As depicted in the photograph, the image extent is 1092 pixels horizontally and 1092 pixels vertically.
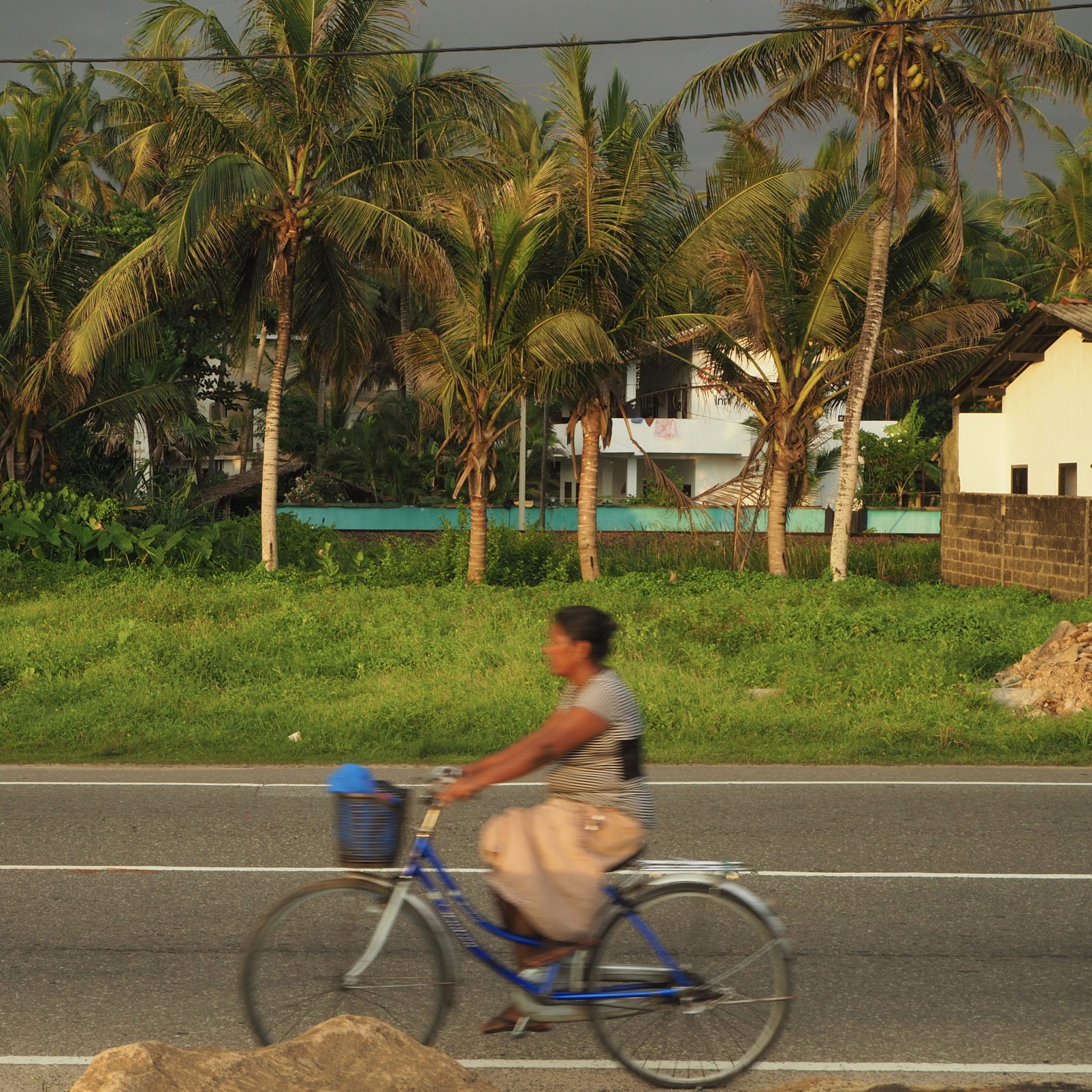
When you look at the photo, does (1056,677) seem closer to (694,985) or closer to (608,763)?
(694,985)

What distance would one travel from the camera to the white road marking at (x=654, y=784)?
9.88 m

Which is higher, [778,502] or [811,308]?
[811,308]

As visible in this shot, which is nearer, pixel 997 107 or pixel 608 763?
pixel 608 763

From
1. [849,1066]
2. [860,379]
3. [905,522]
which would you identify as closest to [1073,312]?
[860,379]

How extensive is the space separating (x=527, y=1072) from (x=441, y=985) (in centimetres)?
49

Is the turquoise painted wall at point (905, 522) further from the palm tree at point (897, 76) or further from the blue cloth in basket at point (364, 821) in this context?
the blue cloth in basket at point (364, 821)

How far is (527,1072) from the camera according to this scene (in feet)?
15.2

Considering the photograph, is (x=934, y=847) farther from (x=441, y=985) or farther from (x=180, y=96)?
(x=180, y=96)

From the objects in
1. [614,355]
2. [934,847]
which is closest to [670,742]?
[934,847]

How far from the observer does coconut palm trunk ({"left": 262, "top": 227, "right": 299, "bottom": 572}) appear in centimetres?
2017

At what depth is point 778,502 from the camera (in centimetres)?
2366

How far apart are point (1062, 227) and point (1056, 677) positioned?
26508 mm

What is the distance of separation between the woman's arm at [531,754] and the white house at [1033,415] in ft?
54.8

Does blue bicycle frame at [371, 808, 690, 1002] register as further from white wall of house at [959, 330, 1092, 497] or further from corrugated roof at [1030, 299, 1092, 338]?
white wall of house at [959, 330, 1092, 497]
